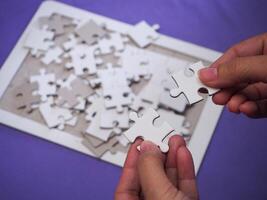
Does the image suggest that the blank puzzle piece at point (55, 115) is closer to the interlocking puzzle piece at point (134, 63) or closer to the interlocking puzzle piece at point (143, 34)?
the interlocking puzzle piece at point (134, 63)

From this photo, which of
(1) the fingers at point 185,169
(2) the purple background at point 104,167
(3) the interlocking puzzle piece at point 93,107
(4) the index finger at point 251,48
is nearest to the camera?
(1) the fingers at point 185,169

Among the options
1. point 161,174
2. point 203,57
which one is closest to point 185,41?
point 203,57

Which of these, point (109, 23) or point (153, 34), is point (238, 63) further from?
point (109, 23)

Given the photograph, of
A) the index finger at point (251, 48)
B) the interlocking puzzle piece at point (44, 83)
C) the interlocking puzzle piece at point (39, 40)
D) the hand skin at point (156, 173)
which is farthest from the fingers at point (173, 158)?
the interlocking puzzle piece at point (39, 40)

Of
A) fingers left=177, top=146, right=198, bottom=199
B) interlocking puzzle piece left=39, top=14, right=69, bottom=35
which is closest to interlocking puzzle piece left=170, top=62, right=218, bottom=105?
fingers left=177, top=146, right=198, bottom=199

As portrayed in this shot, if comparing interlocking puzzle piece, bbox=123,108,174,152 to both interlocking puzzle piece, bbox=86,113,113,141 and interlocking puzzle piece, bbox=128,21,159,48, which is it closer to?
interlocking puzzle piece, bbox=86,113,113,141

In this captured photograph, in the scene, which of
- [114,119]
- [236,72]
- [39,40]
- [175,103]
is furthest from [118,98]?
[236,72]

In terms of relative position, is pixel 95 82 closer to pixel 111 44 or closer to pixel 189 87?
pixel 111 44
